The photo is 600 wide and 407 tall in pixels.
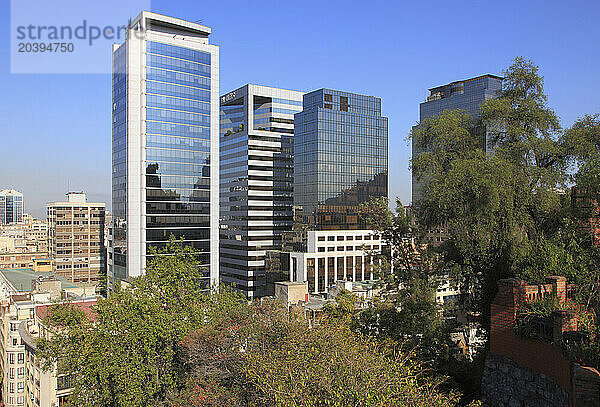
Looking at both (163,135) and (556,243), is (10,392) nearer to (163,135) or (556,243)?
(163,135)

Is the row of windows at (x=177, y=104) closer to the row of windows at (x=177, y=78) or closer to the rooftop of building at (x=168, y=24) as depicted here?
the row of windows at (x=177, y=78)

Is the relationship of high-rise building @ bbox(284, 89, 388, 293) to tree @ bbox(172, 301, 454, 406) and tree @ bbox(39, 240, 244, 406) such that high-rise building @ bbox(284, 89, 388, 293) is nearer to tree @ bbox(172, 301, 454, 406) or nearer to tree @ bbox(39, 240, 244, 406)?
tree @ bbox(39, 240, 244, 406)

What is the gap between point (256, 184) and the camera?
314ft

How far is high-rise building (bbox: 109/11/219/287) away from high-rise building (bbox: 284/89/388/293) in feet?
54.9

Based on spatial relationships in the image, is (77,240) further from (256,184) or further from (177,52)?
(177,52)

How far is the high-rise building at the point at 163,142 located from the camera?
244ft

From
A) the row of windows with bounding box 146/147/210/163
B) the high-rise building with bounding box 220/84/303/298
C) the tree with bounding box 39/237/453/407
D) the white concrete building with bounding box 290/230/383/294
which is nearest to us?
the tree with bounding box 39/237/453/407

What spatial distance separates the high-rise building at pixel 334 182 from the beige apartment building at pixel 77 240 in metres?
56.3

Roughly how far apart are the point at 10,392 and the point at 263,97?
2872 inches

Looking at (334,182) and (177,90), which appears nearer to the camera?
(177,90)

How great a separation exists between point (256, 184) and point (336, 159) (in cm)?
1699

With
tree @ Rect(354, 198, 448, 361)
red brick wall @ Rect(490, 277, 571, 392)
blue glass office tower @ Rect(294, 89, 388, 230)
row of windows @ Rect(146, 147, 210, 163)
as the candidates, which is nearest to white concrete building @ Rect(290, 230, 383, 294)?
blue glass office tower @ Rect(294, 89, 388, 230)

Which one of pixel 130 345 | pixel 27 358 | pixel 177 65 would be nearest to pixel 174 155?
pixel 177 65

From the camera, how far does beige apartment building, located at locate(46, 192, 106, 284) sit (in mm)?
116125
